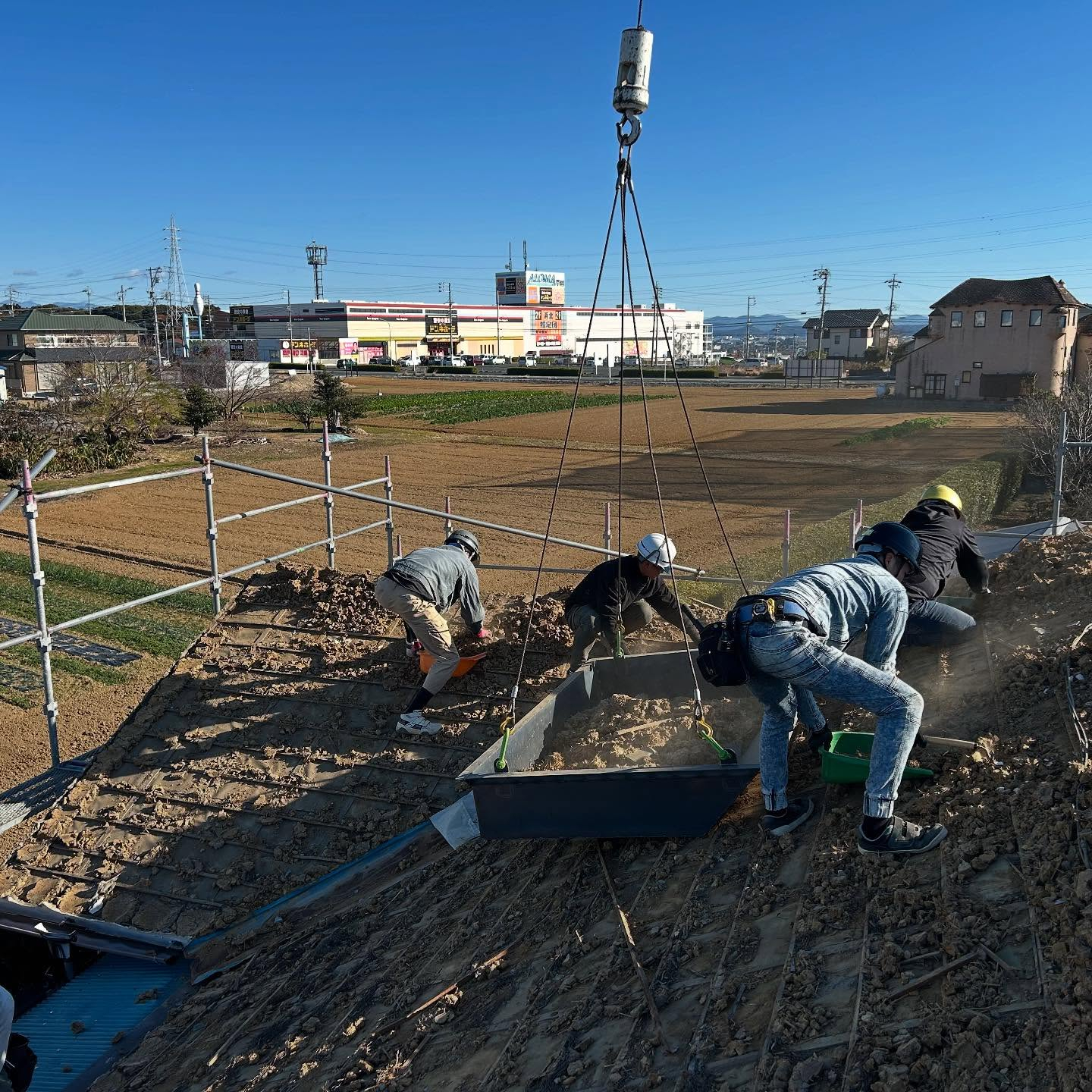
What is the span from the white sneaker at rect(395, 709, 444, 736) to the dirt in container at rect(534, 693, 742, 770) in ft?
3.59

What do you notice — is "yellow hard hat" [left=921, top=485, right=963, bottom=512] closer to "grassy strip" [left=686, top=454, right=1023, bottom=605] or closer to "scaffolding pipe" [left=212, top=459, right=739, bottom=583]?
"grassy strip" [left=686, top=454, right=1023, bottom=605]

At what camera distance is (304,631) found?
26.6 ft

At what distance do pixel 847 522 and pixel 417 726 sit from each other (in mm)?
8235

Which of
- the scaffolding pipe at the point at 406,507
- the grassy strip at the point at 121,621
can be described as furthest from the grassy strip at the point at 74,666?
the scaffolding pipe at the point at 406,507

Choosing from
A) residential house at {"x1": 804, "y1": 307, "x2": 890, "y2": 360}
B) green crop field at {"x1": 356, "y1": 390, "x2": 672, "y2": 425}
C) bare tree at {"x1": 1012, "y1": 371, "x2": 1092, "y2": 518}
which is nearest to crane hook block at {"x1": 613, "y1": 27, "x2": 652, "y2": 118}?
bare tree at {"x1": 1012, "y1": 371, "x2": 1092, "y2": 518}

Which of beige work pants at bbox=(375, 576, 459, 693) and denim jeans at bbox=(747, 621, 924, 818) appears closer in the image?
denim jeans at bbox=(747, 621, 924, 818)

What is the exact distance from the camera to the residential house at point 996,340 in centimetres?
4341

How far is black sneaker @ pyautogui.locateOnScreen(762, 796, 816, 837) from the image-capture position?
14.9 feet

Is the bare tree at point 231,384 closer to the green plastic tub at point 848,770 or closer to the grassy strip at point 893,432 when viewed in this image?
the grassy strip at point 893,432

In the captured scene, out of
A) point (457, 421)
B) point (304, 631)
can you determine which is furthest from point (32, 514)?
point (457, 421)

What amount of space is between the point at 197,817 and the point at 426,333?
97333 mm

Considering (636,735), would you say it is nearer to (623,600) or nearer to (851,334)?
(623,600)

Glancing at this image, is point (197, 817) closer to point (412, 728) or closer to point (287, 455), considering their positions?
point (412, 728)

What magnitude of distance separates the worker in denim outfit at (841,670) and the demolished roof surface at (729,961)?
157 millimetres
